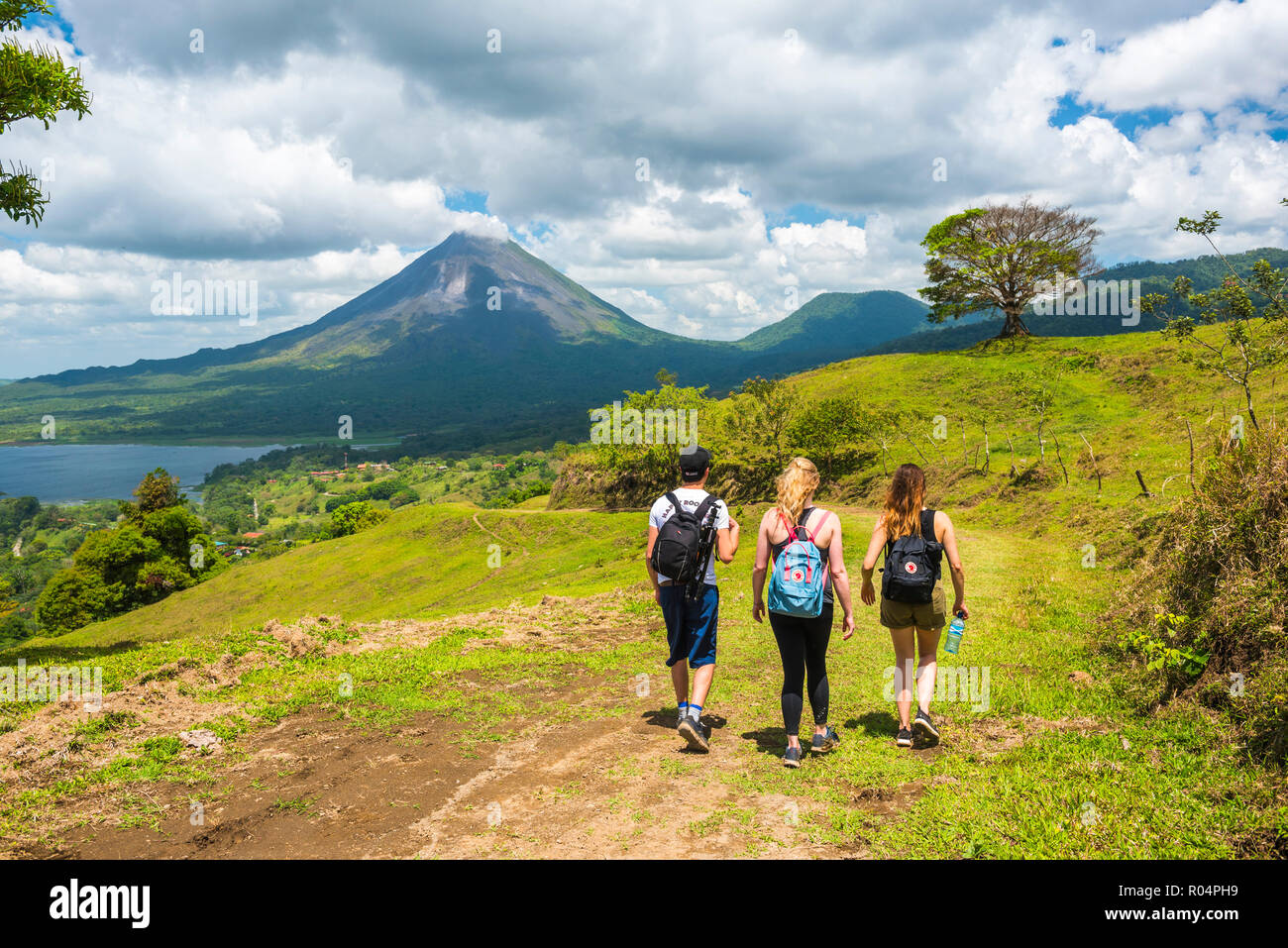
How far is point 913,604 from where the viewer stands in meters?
6.83

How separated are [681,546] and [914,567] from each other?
2.37 m

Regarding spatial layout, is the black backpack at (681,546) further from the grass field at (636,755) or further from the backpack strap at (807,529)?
the grass field at (636,755)

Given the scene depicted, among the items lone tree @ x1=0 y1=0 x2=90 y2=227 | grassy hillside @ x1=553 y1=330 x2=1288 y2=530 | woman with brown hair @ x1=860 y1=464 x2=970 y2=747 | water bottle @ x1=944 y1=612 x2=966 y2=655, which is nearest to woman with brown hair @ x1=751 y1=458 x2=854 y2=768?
woman with brown hair @ x1=860 y1=464 x2=970 y2=747

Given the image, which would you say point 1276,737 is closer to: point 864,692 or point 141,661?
point 864,692

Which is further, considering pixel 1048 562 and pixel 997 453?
pixel 997 453

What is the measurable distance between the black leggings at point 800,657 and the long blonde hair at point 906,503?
1133 millimetres

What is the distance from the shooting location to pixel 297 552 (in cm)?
6612

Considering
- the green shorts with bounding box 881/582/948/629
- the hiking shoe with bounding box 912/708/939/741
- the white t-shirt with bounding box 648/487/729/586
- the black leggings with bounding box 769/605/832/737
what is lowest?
the hiking shoe with bounding box 912/708/939/741

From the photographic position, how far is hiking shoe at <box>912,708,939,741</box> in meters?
6.80

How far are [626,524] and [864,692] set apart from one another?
1568 inches

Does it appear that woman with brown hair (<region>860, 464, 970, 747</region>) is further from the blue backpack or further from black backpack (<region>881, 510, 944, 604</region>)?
the blue backpack

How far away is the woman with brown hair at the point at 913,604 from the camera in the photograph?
6797mm

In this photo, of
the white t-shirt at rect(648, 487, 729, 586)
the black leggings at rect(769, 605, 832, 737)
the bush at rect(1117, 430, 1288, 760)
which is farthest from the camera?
the white t-shirt at rect(648, 487, 729, 586)
